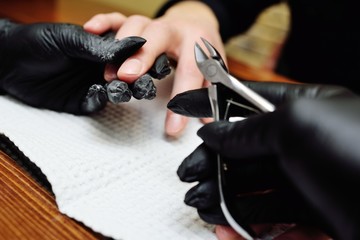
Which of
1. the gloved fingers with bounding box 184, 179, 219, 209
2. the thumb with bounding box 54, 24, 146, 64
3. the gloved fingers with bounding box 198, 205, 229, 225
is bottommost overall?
the gloved fingers with bounding box 198, 205, 229, 225

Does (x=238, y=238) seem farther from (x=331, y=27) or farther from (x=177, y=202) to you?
(x=331, y=27)

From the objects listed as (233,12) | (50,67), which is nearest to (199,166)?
(50,67)

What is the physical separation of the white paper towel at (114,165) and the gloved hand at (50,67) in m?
0.02

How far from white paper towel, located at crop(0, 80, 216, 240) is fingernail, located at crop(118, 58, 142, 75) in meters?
0.09

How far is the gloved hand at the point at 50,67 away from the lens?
1.67ft

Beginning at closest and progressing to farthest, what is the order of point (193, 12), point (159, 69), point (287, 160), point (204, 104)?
point (287, 160), point (204, 104), point (159, 69), point (193, 12)

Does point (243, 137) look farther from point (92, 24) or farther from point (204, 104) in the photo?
point (92, 24)

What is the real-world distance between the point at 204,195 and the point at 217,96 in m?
0.09

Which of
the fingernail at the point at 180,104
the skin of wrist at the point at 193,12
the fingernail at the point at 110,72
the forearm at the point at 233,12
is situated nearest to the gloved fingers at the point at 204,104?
the fingernail at the point at 180,104

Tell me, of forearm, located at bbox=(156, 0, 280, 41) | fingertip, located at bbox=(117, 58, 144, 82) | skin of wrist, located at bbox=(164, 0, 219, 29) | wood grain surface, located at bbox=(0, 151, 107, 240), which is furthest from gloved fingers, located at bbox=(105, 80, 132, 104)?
forearm, located at bbox=(156, 0, 280, 41)

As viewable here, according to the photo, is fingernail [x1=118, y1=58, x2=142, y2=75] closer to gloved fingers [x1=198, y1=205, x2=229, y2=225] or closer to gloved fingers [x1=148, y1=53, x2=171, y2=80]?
gloved fingers [x1=148, y1=53, x2=171, y2=80]

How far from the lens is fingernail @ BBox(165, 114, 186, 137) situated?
53 cm

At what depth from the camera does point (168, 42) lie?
594 mm

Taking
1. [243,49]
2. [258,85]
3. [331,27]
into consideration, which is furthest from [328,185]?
[243,49]
